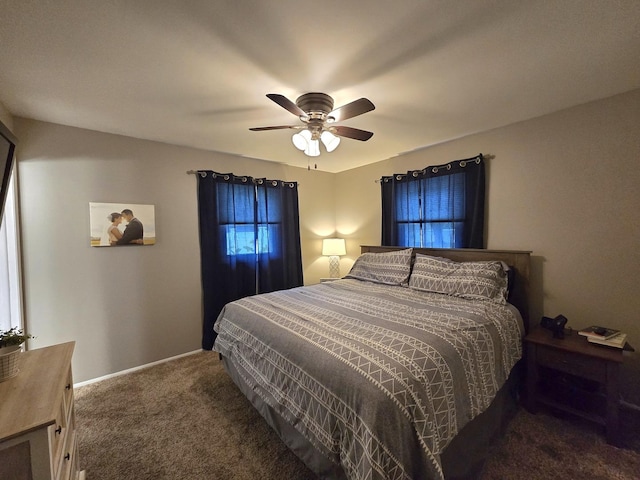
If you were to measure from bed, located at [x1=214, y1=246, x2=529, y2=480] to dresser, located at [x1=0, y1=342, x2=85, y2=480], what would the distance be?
970mm

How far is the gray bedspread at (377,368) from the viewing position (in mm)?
1118

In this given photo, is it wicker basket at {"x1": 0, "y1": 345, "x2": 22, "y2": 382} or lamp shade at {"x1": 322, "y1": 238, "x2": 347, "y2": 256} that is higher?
lamp shade at {"x1": 322, "y1": 238, "x2": 347, "y2": 256}

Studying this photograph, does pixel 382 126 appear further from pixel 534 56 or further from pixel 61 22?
pixel 61 22

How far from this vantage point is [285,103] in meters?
1.65

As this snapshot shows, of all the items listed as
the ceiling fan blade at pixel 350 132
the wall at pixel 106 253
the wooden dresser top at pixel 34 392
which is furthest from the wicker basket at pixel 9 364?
the ceiling fan blade at pixel 350 132

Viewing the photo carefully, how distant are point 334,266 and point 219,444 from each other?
2.80 m

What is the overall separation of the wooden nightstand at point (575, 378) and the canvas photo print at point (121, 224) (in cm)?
356

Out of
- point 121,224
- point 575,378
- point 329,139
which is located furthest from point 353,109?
point 575,378

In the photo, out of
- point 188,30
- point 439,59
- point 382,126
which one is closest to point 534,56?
point 439,59

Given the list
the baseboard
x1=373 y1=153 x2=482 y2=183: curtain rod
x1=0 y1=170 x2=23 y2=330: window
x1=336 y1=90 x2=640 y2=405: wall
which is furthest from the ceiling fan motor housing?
the baseboard

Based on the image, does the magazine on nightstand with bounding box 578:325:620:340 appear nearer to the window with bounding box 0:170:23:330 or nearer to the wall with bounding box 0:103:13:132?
the window with bounding box 0:170:23:330

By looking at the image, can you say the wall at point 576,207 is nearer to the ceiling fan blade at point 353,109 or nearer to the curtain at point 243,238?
the ceiling fan blade at point 353,109

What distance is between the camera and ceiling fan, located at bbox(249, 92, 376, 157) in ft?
5.63

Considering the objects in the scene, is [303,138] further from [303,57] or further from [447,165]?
[447,165]
